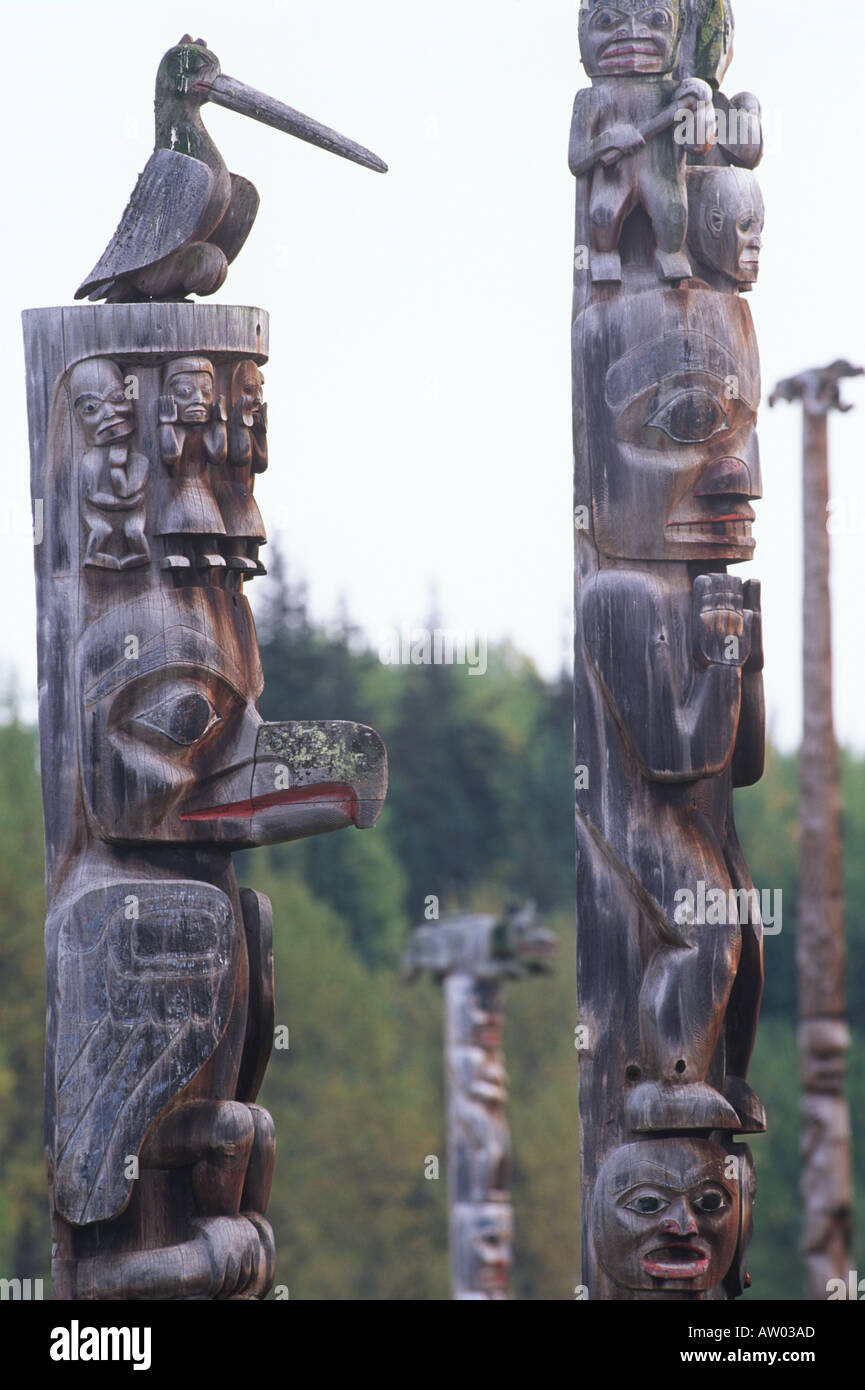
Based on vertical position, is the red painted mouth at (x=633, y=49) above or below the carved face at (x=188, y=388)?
above

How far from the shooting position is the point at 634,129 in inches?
338

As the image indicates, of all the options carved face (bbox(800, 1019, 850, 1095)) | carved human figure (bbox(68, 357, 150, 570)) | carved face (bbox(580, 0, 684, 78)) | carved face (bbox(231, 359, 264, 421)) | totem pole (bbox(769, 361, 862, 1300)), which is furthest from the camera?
carved face (bbox(800, 1019, 850, 1095))

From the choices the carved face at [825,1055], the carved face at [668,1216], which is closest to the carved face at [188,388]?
the carved face at [668,1216]

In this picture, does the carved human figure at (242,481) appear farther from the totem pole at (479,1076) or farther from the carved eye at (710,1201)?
the totem pole at (479,1076)

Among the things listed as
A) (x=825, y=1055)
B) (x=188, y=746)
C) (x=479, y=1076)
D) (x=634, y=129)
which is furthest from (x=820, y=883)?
(x=188, y=746)

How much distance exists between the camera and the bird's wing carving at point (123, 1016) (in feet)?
25.1

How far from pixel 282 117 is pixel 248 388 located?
1213mm

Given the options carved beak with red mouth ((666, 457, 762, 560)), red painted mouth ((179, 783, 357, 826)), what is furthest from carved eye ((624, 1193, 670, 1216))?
carved beak with red mouth ((666, 457, 762, 560))

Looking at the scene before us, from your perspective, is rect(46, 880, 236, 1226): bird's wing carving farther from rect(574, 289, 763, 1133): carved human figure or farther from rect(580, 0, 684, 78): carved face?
rect(580, 0, 684, 78): carved face

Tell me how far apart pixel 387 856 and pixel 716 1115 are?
98.1 feet

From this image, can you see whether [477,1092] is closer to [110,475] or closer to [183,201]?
[110,475]

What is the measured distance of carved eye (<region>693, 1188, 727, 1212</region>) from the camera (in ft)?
26.3

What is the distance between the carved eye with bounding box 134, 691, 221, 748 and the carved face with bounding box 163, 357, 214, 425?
3.49ft

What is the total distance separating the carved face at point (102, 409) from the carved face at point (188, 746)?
65cm
